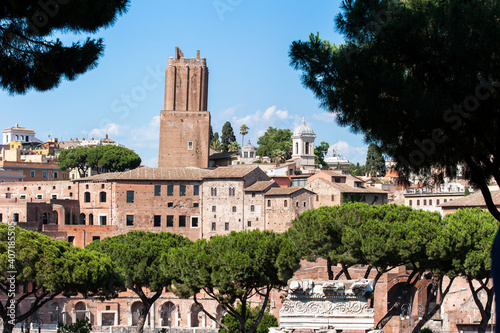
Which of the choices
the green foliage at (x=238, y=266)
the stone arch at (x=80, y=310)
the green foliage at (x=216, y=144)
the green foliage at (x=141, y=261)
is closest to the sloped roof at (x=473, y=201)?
the green foliage at (x=141, y=261)

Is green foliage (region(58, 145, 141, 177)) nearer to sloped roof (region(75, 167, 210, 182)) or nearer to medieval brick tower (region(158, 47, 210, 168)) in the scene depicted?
medieval brick tower (region(158, 47, 210, 168))

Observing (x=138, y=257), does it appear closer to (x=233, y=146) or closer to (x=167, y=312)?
(x=167, y=312)

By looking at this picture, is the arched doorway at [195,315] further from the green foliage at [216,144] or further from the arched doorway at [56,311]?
the green foliage at [216,144]

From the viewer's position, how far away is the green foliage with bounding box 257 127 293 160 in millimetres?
91125

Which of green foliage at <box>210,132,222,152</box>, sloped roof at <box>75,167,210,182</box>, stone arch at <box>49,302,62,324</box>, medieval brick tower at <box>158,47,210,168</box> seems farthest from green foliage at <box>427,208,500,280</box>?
green foliage at <box>210,132,222,152</box>

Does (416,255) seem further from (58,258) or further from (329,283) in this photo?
(58,258)

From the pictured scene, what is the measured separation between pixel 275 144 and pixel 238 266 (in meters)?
68.1

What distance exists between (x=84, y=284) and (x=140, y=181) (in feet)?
90.4

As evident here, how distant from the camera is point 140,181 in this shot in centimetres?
5650

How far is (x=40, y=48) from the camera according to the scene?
484 inches

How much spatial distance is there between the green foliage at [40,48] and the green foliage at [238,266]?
16733 mm

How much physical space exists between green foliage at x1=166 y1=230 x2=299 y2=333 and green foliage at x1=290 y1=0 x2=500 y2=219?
16274 millimetres

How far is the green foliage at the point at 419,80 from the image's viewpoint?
36.4 ft

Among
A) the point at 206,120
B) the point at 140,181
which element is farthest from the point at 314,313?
the point at 206,120
